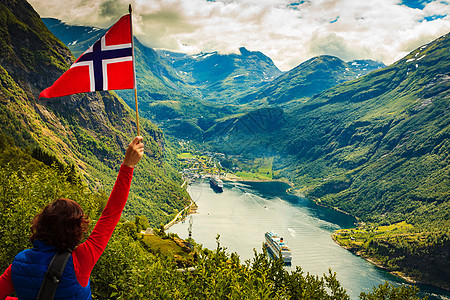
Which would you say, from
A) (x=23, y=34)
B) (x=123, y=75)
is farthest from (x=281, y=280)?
(x=23, y=34)

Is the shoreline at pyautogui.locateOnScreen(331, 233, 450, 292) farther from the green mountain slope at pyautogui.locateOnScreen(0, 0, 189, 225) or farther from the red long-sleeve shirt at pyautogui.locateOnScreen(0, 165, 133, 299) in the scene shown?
the red long-sleeve shirt at pyautogui.locateOnScreen(0, 165, 133, 299)

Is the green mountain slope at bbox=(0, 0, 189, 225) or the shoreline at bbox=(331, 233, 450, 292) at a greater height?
the green mountain slope at bbox=(0, 0, 189, 225)

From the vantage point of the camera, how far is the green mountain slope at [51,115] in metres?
122

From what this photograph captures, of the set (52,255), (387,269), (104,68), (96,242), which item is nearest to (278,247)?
(387,269)

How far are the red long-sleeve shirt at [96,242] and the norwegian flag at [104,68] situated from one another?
564 cm

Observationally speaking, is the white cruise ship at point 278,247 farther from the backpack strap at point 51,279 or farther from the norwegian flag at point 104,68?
the backpack strap at point 51,279

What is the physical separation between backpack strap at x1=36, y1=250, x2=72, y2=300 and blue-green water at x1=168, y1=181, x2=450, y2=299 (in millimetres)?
95437

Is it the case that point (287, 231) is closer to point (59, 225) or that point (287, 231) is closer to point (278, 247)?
point (278, 247)

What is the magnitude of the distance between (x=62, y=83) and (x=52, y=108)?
581 ft

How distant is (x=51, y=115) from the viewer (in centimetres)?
15412

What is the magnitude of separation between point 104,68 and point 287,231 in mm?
128835

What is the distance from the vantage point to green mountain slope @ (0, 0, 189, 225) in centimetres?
12219

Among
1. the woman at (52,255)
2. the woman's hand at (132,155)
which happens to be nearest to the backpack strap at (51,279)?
the woman at (52,255)

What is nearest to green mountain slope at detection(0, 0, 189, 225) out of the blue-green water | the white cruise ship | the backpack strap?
the blue-green water
